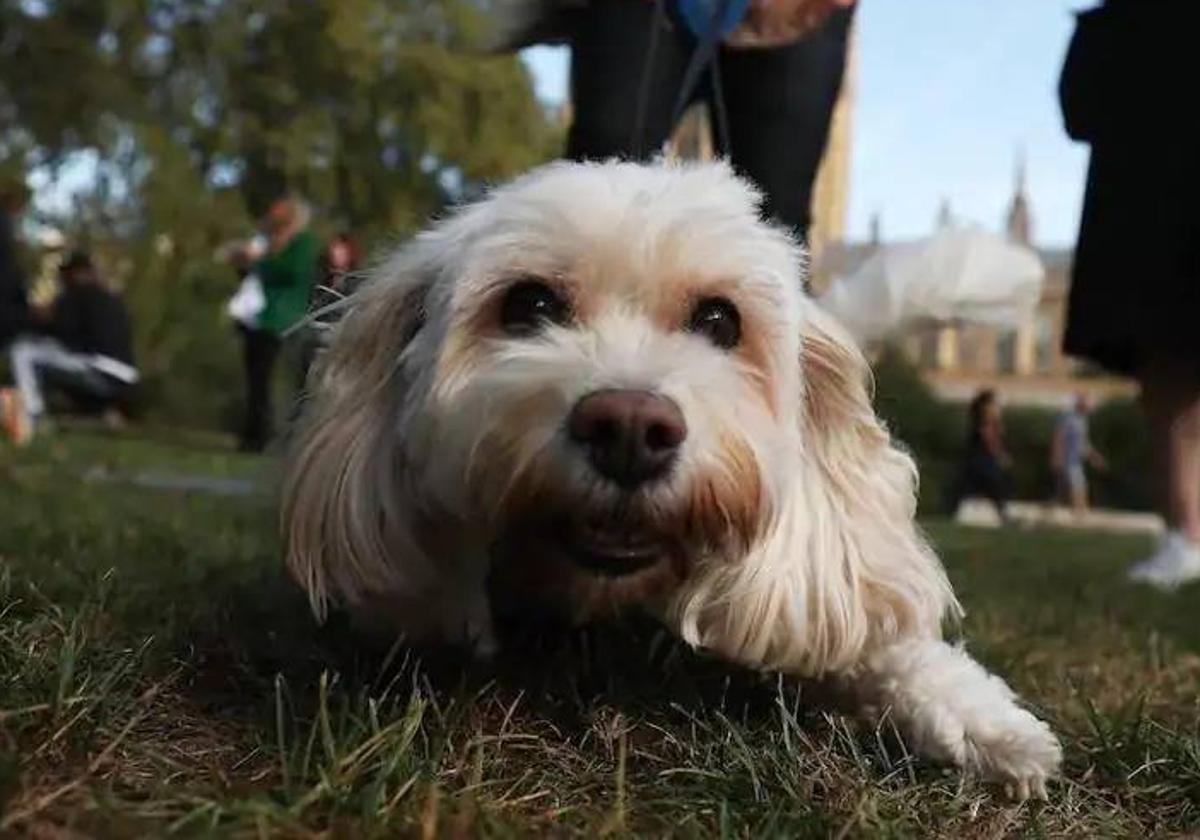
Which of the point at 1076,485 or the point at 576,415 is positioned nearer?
the point at 576,415

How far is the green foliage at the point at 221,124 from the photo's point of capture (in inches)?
848

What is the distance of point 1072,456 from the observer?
887 inches

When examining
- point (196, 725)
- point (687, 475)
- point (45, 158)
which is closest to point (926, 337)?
point (687, 475)

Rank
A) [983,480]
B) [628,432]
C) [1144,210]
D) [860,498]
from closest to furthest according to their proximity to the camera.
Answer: [628,432] < [860,498] < [1144,210] < [983,480]

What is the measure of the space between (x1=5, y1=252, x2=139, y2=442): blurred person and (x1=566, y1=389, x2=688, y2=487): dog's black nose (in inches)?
490

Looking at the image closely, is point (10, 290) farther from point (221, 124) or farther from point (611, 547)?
point (221, 124)

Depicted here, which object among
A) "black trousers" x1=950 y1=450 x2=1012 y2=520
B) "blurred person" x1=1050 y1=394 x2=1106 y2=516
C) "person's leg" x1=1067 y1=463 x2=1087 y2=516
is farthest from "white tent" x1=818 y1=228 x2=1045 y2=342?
"person's leg" x1=1067 y1=463 x2=1087 y2=516

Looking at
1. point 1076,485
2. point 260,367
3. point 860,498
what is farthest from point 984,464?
point 860,498

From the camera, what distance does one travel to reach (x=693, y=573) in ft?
7.43

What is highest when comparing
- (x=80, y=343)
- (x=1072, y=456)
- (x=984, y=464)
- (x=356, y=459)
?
(x=356, y=459)

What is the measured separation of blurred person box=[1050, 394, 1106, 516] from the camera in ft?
73.6

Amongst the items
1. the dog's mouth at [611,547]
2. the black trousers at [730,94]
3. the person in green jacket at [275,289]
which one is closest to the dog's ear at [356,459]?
the dog's mouth at [611,547]

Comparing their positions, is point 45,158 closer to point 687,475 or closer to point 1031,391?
point 687,475

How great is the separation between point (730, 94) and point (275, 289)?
823 cm
